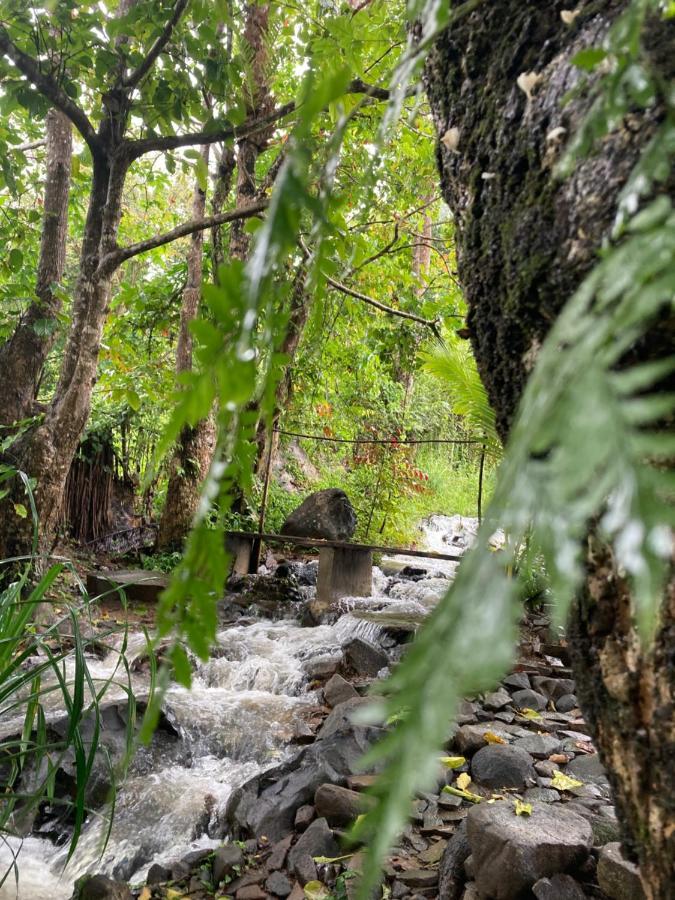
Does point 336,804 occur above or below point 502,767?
below

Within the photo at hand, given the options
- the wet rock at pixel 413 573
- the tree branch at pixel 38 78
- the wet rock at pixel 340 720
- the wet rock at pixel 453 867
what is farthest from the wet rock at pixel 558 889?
the wet rock at pixel 413 573

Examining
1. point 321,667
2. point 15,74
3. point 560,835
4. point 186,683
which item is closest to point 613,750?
point 186,683

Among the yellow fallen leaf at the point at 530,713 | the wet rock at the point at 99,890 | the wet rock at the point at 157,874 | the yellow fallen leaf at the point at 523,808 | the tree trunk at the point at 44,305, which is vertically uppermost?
the tree trunk at the point at 44,305

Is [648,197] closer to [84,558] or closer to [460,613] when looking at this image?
[460,613]

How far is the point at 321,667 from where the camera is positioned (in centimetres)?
347

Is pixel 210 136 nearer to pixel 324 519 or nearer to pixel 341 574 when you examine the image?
pixel 341 574

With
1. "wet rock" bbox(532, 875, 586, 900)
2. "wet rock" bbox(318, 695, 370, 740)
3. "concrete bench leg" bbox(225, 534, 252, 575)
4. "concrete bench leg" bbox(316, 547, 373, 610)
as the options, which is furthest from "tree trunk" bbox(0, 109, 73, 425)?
"wet rock" bbox(532, 875, 586, 900)

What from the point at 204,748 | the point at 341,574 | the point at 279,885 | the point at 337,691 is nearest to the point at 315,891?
the point at 279,885

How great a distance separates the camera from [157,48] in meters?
2.75

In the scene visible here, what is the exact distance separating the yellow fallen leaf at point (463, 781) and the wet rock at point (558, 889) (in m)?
0.62

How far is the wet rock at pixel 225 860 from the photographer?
188 centimetres

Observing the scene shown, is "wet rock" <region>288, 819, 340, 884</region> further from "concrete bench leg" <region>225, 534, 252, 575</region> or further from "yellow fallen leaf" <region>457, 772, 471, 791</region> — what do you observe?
"concrete bench leg" <region>225, 534, 252, 575</region>

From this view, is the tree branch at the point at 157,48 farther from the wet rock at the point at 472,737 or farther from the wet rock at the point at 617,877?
the wet rock at the point at 617,877

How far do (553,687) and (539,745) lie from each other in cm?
74
